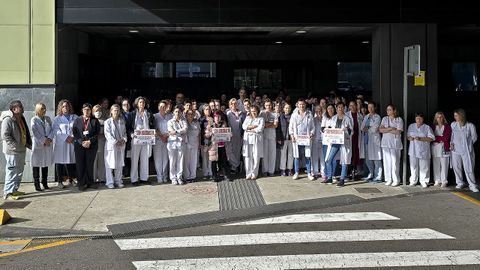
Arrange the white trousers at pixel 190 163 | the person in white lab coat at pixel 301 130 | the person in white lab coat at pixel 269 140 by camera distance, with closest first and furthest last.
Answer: the white trousers at pixel 190 163 → the person in white lab coat at pixel 301 130 → the person in white lab coat at pixel 269 140

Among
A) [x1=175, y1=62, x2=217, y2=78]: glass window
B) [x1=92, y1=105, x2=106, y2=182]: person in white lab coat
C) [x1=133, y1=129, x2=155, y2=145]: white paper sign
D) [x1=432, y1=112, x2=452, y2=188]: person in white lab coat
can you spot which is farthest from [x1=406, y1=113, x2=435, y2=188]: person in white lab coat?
[x1=175, y1=62, x2=217, y2=78]: glass window

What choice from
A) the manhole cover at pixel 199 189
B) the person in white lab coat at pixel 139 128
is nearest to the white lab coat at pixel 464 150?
the manhole cover at pixel 199 189

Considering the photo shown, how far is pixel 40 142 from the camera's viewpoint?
485 inches

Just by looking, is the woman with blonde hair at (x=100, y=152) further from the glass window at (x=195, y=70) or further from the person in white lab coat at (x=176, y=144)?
the glass window at (x=195, y=70)

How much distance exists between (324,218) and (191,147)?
179 inches

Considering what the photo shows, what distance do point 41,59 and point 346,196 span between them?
26.3 feet

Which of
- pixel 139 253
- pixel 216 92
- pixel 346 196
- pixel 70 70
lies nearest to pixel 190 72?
pixel 216 92

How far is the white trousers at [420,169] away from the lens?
42.7 ft

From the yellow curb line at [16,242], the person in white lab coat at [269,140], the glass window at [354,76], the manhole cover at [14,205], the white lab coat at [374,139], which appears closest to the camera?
the yellow curb line at [16,242]

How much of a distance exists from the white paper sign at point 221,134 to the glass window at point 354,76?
1197cm

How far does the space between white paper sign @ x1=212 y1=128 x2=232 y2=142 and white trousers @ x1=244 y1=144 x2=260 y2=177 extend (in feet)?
2.13

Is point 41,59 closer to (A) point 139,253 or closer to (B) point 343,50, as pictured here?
(A) point 139,253

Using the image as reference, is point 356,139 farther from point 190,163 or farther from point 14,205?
point 14,205

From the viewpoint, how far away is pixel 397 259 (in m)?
7.52
